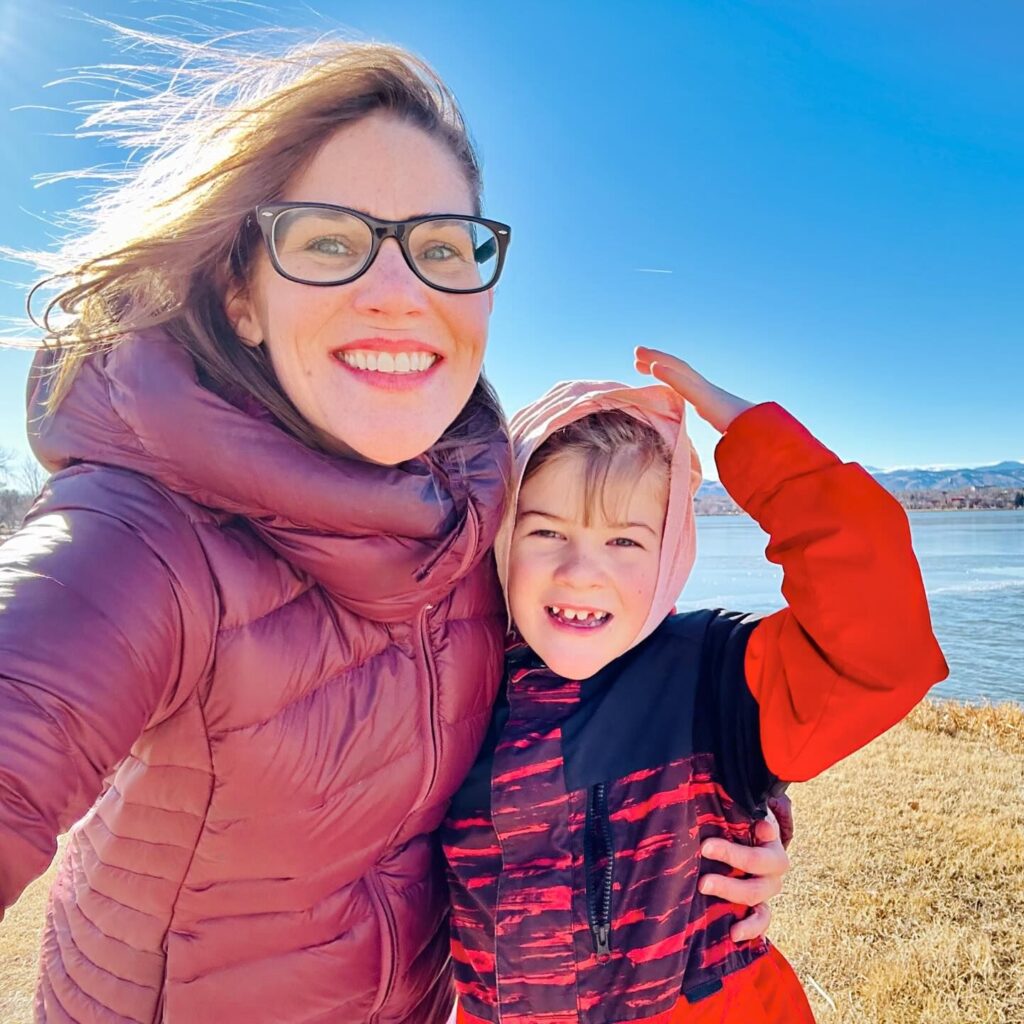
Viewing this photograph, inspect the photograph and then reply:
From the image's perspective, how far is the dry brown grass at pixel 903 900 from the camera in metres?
3.02

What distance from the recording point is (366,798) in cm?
159

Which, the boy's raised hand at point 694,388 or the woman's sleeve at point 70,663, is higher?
the boy's raised hand at point 694,388

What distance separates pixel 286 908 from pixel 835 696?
1291 mm

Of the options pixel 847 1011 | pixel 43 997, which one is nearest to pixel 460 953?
pixel 43 997

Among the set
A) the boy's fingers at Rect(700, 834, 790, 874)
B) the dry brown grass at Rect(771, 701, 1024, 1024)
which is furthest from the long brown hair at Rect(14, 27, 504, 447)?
the dry brown grass at Rect(771, 701, 1024, 1024)

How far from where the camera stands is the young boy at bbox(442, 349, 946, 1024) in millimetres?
1711

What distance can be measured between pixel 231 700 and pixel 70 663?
1.14 feet

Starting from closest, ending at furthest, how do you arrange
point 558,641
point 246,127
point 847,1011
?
point 246,127
point 558,641
point 847,1011

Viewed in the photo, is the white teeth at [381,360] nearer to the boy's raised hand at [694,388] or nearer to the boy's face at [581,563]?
the boy's face at [581,563]

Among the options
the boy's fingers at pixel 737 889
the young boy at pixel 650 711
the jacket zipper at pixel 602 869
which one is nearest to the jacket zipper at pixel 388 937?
the young boy at pixel 650 711

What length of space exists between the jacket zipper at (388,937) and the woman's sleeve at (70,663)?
73 cm

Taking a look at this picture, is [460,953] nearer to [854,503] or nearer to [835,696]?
[835,696]

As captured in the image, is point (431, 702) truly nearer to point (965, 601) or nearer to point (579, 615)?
point (579, 615)

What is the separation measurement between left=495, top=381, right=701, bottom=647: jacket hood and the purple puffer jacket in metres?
0.34
